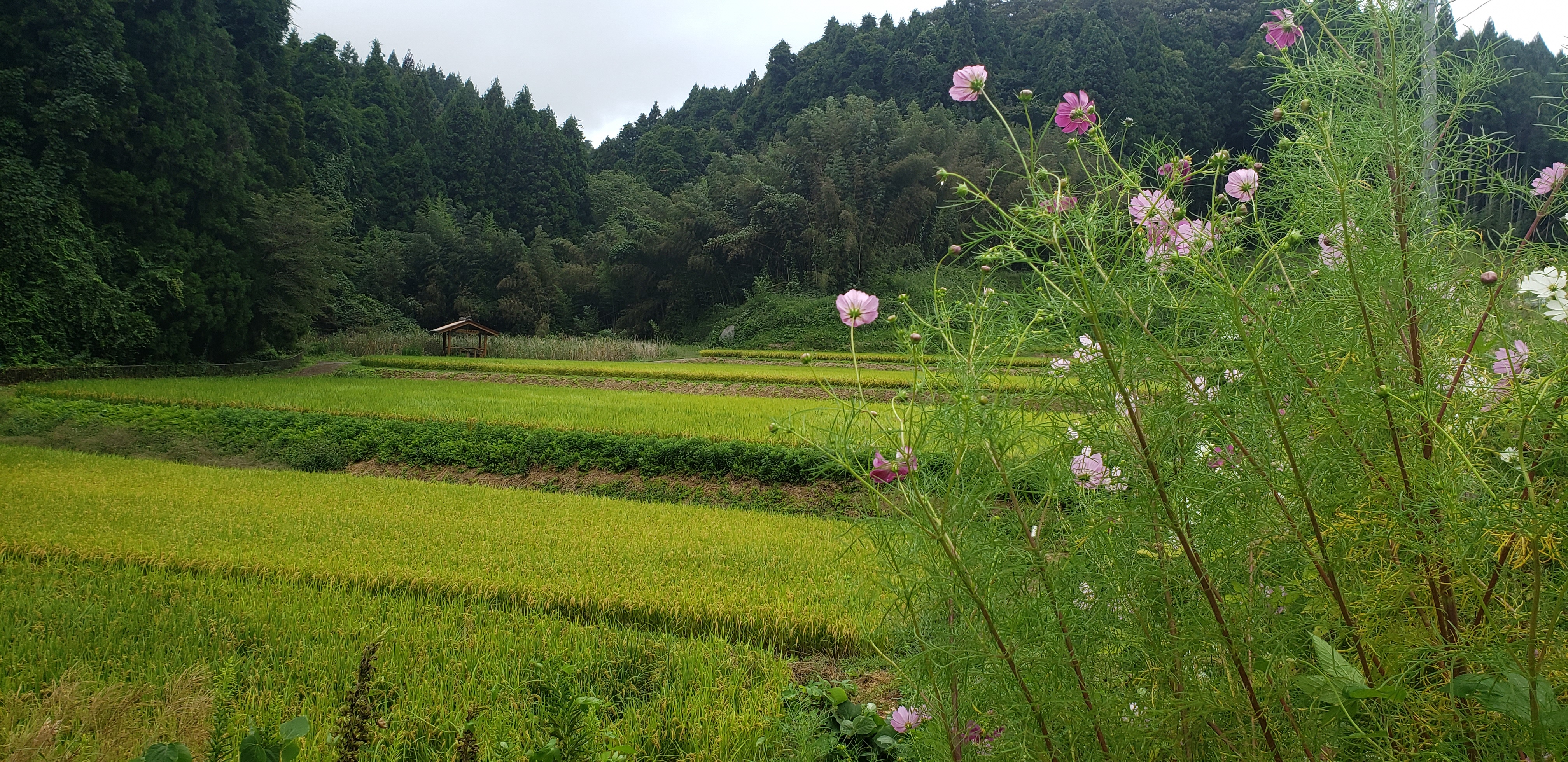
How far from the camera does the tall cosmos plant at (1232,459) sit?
3.15 feet

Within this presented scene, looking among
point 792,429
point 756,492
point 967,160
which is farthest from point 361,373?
point 967,160

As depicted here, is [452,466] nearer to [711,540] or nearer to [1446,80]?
[711,540]

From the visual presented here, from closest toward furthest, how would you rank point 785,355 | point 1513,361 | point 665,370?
point 1513,361 → point 665,370 → point 785,355

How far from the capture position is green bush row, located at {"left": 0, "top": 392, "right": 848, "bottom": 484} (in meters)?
7.65

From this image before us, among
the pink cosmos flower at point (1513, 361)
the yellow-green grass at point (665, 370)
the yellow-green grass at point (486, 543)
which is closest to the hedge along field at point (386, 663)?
the yellow-green grass at point (486, 543)

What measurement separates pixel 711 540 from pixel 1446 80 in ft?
13.2

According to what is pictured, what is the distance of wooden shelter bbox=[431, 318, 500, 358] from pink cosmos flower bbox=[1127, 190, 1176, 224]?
24601 mm

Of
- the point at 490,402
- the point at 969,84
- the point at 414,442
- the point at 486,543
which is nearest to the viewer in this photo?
the point at 969,84

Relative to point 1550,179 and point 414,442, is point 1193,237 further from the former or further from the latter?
point 414,442

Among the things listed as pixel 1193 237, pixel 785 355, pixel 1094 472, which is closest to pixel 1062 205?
pixel 1193 237

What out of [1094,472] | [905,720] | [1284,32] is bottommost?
[905,720]

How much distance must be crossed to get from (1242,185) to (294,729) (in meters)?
1.72

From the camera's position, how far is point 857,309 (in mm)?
1328

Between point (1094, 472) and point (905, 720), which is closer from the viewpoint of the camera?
point (1094, 472)
